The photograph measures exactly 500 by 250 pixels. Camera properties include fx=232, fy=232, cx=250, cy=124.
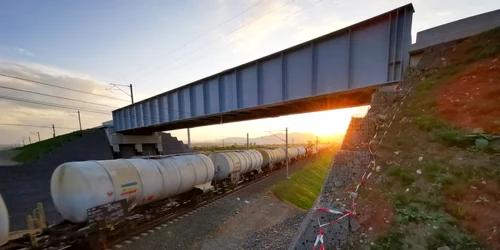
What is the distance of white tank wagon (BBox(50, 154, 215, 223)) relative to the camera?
8.37m

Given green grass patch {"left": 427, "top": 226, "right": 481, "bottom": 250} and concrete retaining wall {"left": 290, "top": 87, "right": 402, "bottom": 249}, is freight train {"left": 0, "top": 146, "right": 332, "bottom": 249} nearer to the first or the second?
concrete retaining wall {"left": 290, "top": 87, "right": 402, "bottom": 249}

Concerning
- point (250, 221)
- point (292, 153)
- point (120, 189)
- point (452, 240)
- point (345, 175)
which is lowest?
point (292, 153)

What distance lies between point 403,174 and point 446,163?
860mm

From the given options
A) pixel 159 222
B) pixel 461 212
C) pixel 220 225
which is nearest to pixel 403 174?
pixel 461 212

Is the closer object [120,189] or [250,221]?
[120,189]

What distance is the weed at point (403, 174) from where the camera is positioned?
4.91 meters

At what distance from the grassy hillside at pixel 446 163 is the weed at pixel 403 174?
0.02 m

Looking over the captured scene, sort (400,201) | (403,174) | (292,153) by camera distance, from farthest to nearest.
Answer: (292,153), (403,174), (400,201)

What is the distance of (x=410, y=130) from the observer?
6207mm

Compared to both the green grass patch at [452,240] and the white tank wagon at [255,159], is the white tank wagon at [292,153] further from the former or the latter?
the green grass patch at [452,240]

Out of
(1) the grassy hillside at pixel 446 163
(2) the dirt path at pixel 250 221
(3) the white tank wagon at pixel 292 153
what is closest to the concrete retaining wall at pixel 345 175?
(1) the grassy hillside at pixel 446 163

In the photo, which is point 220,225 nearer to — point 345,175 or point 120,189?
point 120,189

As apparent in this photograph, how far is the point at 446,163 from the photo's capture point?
16.0ft

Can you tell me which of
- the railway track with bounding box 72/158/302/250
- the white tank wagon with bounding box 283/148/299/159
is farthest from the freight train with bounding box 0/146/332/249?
the white tank wagon with bounding box 283/148/299/159
